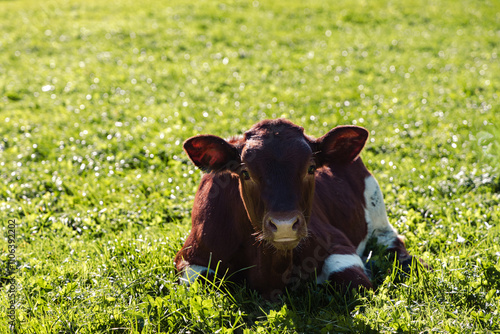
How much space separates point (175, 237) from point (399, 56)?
439 inches

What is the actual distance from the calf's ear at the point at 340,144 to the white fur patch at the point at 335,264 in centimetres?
93

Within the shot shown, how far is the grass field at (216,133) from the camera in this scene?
15.5ft

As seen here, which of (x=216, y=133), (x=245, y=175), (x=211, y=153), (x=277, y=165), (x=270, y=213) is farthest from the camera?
(x=216, y=133)

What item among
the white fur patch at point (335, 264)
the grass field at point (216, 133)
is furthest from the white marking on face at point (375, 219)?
the white fur patch at point (335, 264)

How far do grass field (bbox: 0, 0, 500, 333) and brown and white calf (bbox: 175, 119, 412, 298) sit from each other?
0.22m

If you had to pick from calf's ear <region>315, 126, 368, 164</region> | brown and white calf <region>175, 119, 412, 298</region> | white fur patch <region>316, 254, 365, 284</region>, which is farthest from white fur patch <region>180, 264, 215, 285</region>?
calf's ear <region>315, 126, 368, 164</region>

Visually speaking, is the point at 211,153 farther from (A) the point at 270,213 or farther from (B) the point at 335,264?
(B) the point at 335,264

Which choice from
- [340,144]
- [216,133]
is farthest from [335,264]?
[216,133]

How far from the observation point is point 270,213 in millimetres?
4273

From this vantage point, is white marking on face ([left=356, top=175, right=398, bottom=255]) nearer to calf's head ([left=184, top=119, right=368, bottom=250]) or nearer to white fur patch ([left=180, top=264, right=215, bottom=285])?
calf's head ([left=184, top=119, right=368, bottom=250])

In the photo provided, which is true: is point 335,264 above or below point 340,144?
below

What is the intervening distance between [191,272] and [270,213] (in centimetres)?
125

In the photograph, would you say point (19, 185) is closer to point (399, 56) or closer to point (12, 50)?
point (12, 50)

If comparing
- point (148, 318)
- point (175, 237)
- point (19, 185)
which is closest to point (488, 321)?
point (148, 318)
